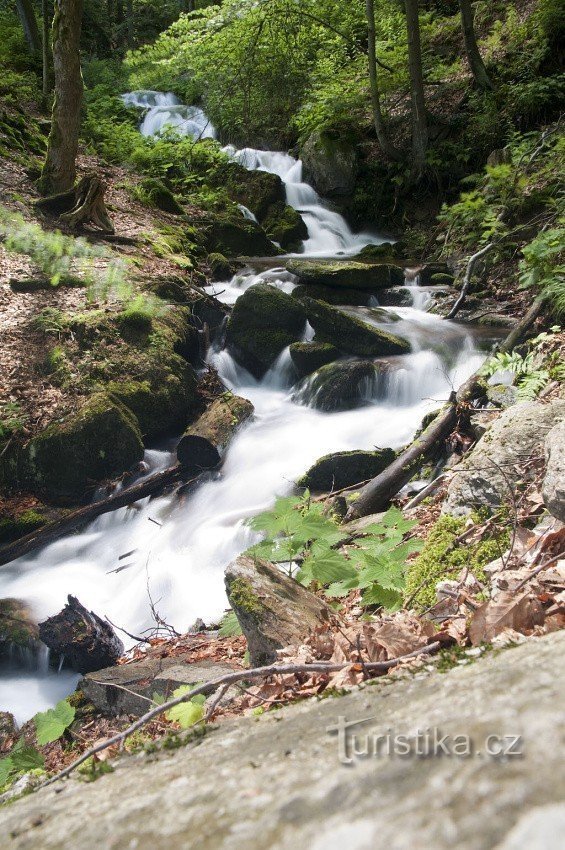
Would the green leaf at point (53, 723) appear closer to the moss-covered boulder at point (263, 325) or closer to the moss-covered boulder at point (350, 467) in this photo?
the moss-covered boulder at point (350, 467)

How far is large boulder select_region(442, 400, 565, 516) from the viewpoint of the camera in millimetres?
3275

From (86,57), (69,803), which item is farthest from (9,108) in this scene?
(69,803)

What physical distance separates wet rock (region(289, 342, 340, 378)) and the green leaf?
6901 mm

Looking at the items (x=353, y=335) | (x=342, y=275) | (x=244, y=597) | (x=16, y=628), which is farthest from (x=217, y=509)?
(x=342, y=275)

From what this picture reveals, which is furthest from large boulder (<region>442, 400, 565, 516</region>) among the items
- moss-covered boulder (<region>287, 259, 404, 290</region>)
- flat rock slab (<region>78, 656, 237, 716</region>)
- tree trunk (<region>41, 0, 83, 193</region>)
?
tree trunk (<region>41, 0, 83, 193</region>)

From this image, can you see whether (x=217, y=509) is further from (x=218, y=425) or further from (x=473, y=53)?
(x=473, y=53)

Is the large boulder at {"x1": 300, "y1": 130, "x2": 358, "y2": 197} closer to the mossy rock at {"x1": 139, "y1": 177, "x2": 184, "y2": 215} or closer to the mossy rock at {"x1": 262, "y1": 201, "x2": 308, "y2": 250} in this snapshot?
the mossy rock at {"x1": 262, "y1": 201, "x2": 308, "y2": 250}

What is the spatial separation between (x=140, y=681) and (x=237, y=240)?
12.1 metres

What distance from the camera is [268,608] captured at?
2.90 m

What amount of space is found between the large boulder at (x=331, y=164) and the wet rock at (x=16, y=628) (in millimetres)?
14254

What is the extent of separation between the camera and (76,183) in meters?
11.8

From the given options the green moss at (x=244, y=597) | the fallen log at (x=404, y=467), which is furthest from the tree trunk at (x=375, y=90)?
the green moss at (x=244, y=597)

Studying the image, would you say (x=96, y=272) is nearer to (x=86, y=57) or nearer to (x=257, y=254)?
(x=257, y=254)

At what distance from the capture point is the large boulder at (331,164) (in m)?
16.1
